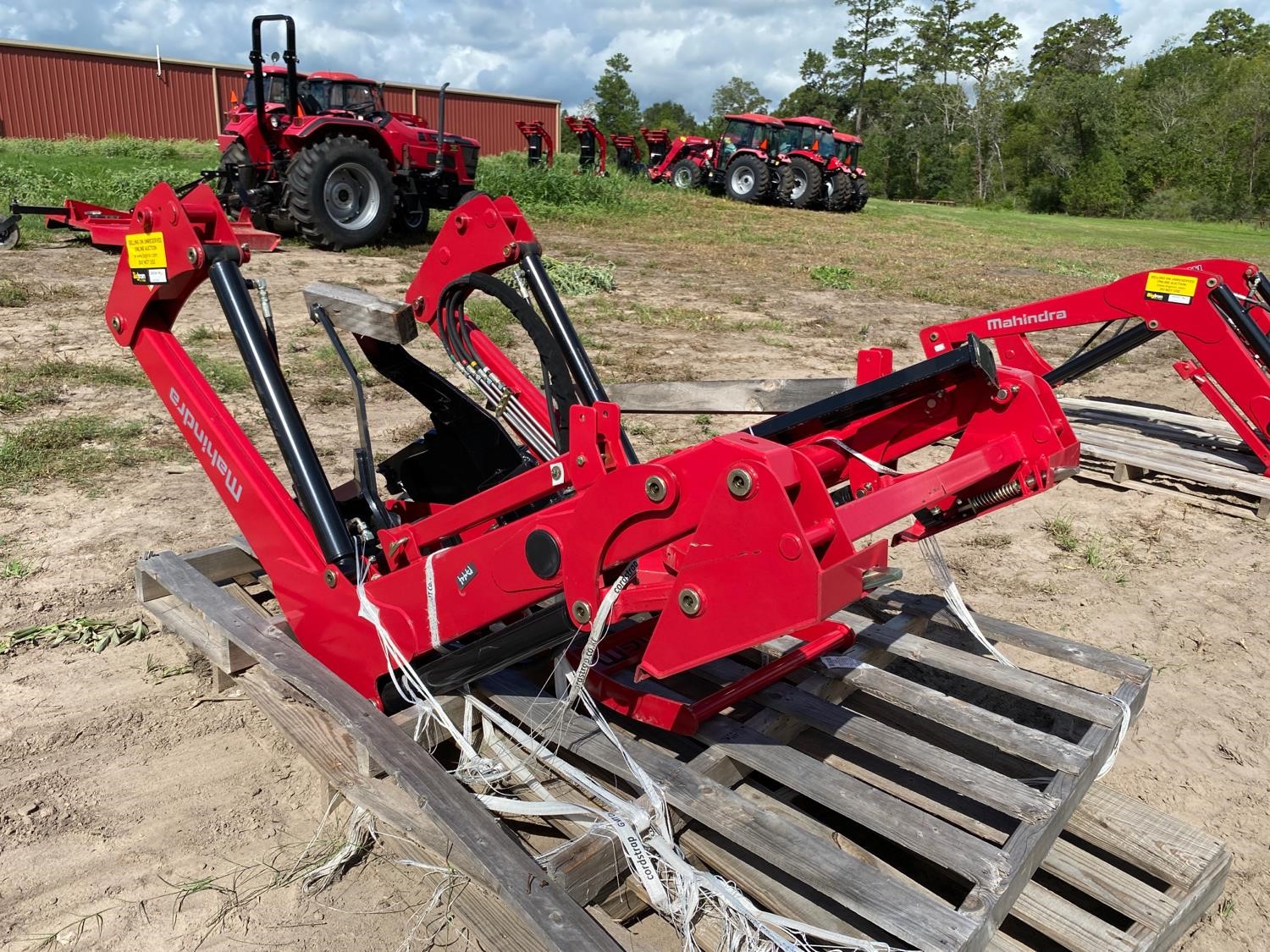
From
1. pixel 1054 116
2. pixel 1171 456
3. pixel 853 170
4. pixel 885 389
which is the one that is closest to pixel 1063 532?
pixel 1171 456

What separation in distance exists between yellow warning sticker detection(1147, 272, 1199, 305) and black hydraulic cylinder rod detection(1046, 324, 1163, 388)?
7.2 inches

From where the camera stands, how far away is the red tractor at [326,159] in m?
11.2

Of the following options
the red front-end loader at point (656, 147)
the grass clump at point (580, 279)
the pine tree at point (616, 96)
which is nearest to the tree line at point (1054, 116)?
the pine tree at point (616, 96)

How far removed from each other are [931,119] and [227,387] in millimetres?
57957

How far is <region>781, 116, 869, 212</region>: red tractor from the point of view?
2534 cm

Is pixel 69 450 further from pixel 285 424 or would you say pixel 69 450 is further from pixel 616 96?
pixel 616 96

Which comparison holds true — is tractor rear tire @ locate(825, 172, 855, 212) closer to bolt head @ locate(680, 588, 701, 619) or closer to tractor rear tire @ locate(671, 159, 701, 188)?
tractor rear tire @ locate(671, 159, 701, 188)

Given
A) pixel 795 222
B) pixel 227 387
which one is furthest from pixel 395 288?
pixel 795 222

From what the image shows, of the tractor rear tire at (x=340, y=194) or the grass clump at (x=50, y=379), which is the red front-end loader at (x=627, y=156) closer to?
the tractor rear tire at (x=340, y=194)

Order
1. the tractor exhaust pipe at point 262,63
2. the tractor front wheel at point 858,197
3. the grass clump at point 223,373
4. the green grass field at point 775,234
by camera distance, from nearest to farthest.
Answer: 1. the grass clump at point 223,373
2. the tractor exhaust pipe at point 262,63
3. the green grass field at point 775,234
4. the tractor front wheel at point 858,197

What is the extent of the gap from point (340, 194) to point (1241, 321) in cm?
964

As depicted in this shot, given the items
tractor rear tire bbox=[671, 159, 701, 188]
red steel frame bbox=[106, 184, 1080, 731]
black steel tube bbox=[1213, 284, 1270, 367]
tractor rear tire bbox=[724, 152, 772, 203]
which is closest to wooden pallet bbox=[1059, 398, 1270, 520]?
black steel tube bbox=[1213, 284, 1270, 367]

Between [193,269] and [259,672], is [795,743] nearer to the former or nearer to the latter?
[259,672]

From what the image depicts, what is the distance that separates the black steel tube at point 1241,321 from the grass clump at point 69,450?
19.4 ft
